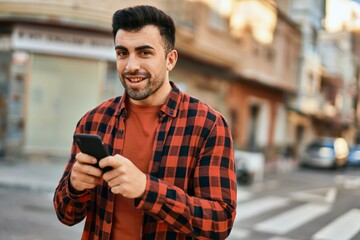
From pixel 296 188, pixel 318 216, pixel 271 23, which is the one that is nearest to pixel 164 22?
pixel 318 216

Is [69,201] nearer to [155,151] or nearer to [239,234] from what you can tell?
[155,151]

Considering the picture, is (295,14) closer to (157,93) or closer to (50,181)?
(50,181)

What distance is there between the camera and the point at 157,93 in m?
1.80

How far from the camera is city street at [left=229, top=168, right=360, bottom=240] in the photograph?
649 centimetres

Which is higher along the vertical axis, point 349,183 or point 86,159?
point 86,159

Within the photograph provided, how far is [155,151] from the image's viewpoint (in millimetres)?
1685

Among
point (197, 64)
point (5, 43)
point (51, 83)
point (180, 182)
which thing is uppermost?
point (197, 64)

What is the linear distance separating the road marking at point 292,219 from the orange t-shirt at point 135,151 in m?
5.68

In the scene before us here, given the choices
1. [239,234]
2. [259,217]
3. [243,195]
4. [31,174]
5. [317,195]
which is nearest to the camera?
[239,234]

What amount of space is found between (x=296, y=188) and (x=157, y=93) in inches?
503

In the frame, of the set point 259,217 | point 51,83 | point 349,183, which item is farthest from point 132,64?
point 349,183

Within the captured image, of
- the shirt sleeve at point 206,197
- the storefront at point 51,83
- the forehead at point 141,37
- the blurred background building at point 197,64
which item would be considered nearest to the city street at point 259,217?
the shirt sleeve at point 206,197

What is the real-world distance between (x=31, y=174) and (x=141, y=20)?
1008 cm

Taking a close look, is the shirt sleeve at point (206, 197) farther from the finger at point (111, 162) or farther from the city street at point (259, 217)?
the city street at point (259, 217)
